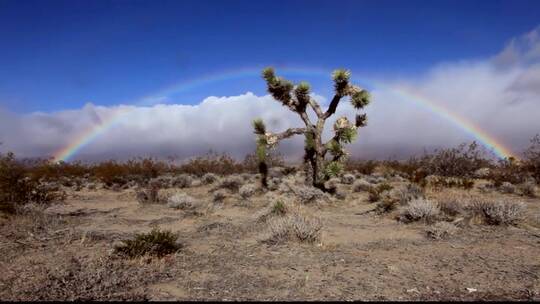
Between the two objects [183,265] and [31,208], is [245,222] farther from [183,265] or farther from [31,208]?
[31,208]

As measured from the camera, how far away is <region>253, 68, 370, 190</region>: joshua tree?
1614 cm

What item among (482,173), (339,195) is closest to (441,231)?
(339,195)

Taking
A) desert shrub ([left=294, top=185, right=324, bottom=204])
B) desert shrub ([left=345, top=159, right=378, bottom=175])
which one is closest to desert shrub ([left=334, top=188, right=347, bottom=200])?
desert shrub ([left=294, top=185, right=324, bottom=204])

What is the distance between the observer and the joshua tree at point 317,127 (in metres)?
16.1

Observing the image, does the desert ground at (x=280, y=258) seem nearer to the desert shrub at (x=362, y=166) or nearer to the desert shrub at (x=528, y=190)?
the desert shrub at (x=528, y=190)

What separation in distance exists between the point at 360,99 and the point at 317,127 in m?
1.98

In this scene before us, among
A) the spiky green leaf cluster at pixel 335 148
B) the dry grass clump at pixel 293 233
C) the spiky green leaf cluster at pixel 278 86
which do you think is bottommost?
the dry grass clump at pixel 293 233

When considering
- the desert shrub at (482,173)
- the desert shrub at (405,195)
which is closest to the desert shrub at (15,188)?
the desert shrub at (405,195)

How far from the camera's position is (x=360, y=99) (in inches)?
657

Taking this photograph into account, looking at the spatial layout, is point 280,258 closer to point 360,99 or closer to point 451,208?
point 451,208

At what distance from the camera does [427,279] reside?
561 cm

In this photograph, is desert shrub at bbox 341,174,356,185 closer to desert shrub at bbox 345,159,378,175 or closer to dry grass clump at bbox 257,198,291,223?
desert shrub at bbox 345,159,378,175

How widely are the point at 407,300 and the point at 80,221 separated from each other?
329 inches

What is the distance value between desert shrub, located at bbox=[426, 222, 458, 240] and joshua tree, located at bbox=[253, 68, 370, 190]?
7338 millimetres
